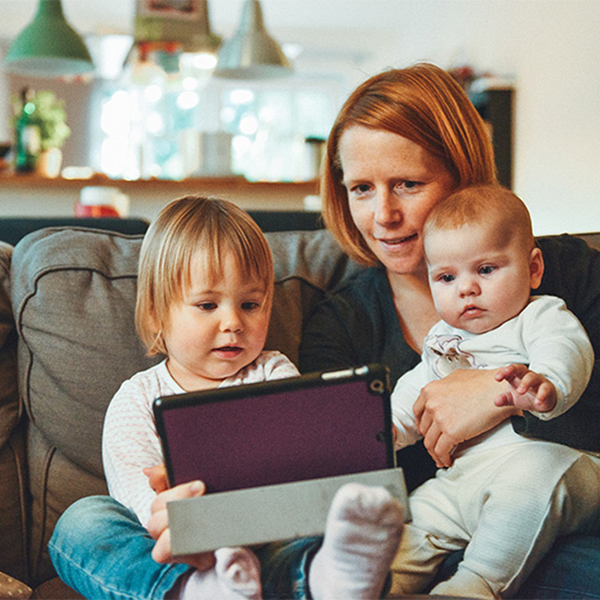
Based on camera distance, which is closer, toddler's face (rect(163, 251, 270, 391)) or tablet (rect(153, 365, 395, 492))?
tablet (rect(153, 365, 395, 492))

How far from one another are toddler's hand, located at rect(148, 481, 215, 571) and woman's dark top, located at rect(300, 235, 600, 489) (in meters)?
0.55

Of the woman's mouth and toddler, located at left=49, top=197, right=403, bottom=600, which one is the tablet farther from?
the woman's mouth

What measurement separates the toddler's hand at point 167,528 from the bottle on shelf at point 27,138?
422 centimetres

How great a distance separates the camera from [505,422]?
116 centimetres

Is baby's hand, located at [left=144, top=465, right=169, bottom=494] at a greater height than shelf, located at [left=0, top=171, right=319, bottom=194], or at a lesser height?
lesser

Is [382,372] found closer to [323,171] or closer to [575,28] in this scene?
[323,171]

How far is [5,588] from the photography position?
1155mm

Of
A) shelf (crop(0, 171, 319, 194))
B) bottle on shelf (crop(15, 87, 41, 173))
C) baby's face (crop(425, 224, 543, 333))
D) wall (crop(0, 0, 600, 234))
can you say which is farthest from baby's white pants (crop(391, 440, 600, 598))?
bottle on shelf (crop(15, 87, 41, 173))

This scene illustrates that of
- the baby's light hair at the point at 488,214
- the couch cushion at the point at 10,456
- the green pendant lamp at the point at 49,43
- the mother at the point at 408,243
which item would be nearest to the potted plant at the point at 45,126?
the green pendant lamp at the point at 49,43

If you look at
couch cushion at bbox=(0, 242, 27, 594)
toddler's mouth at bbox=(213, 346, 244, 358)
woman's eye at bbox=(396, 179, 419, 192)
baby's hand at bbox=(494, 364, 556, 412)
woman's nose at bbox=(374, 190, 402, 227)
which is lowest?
A: couch cushion at bbox=(0, 242, 27, 594)

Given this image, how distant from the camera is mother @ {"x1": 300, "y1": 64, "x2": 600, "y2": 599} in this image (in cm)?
119

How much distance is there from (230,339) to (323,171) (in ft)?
1.75

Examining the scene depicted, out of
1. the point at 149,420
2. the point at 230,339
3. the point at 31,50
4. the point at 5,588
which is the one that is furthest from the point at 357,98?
the point at 31,50

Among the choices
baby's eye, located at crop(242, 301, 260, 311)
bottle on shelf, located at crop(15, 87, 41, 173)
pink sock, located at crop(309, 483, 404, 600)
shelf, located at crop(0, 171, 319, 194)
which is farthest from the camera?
bottle on shelf, located at crop(15, 87, 41, 173)
